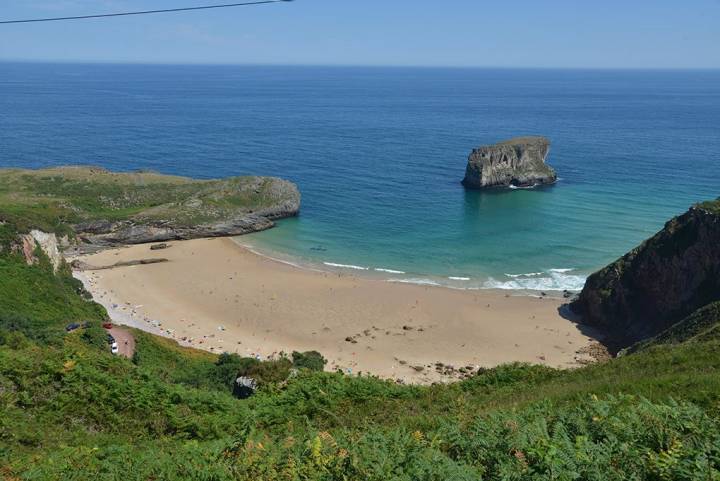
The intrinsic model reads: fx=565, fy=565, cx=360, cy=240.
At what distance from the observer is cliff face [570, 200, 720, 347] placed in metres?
33.2

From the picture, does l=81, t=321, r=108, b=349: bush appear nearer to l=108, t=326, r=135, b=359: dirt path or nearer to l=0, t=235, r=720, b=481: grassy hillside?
l=108, t=326, r=135, b=359: dirt path

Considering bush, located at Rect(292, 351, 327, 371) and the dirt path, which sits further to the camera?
bush, located at Rect(292, 351, 327, 371)

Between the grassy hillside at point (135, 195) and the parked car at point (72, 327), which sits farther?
the grassy hillside at point (135, 195)

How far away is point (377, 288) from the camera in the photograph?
4403cm

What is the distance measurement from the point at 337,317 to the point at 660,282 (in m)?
20.9

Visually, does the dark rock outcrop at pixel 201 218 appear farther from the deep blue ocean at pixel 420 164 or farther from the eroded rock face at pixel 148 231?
the deep blue ocean at pixel 420 164

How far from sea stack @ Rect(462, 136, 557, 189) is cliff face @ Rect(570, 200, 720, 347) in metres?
37.7

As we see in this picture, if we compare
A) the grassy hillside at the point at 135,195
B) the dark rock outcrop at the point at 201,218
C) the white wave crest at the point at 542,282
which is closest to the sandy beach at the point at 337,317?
the white wave crest at the point at 542,282

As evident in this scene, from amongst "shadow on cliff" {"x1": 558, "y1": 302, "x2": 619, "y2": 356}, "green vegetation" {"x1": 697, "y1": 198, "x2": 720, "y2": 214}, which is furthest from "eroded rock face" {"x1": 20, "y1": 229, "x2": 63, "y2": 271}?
"green vegetation" {"x1": 697, "y1": 198, "x2": 720, "y2": 214}

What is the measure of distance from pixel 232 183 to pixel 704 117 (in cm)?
11713

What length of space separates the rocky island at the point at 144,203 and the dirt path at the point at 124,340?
86.6ft

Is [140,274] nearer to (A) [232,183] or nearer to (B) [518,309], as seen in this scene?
(A) [232,183]

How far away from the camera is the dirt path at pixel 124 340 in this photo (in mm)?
25344

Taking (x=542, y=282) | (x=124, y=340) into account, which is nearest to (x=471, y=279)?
(x=542, y=282)
